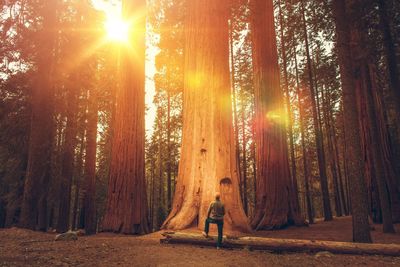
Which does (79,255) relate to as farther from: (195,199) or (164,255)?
(195,199)

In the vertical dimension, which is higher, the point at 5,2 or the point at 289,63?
the point at 289,63

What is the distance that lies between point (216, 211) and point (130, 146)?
421cm

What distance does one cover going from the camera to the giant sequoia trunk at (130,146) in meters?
8.12

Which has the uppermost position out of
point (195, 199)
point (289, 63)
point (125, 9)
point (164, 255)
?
point (289, 63)

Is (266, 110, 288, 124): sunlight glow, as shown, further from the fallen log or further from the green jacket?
the fallen log

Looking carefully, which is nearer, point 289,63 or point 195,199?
point 195,199

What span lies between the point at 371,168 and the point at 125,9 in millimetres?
11661

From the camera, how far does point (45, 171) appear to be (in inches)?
Result: 483

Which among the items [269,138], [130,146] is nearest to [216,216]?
[130,146]

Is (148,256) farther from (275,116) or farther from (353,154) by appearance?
(275,116)

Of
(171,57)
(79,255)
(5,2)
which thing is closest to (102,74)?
(171,57)

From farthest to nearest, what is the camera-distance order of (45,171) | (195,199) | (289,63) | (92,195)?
(289,63) → (92,195) → (45,171) → (195,199)

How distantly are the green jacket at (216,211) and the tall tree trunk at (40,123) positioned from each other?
7.64 metres

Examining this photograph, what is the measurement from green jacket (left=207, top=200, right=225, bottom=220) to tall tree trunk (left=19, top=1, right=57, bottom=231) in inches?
301
